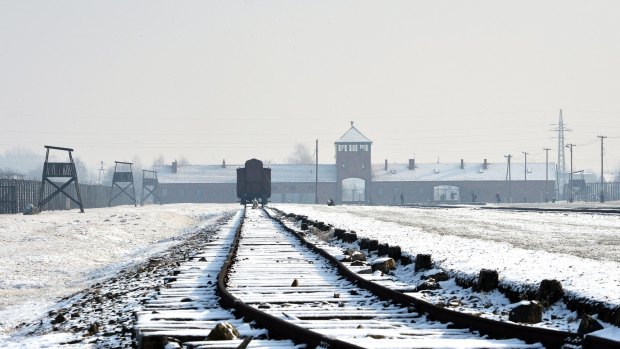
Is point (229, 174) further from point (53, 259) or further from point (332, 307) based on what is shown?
point (332, 307)

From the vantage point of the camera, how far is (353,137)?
114500 millimetres

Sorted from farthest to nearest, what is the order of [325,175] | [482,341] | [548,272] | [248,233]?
[325,175] < [248,233] < [548,272] < [482,341]

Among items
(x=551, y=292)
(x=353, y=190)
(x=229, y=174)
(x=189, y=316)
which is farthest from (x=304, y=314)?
(x=229, y=174)

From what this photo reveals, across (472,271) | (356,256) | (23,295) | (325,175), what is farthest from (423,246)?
(325,175)

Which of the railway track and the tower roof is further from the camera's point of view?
the tower roof

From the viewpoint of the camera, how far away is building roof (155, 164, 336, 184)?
11350 centimetres

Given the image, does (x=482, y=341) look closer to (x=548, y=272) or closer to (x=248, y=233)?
(x=548, y=272)

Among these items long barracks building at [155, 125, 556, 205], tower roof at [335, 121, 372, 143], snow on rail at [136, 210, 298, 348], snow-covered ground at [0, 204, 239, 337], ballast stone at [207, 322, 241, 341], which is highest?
tower roof at [335, 121, 372, 143]

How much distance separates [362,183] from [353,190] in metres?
1.58

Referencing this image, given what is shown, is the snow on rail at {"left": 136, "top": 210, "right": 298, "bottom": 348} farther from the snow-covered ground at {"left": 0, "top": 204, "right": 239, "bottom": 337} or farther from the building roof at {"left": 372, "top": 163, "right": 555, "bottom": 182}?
the building roof at {"left": 372, "top": 163, "right": 555, "bottom": 182}

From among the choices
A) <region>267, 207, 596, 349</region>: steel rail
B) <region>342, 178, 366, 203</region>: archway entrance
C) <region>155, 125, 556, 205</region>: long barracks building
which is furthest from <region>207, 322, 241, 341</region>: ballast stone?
<region>342, 178, 366, 203</region>: archway entrance

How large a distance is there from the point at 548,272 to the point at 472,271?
89 cm

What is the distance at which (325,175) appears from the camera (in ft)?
373

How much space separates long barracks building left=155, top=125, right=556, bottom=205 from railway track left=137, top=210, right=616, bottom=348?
100300mm
